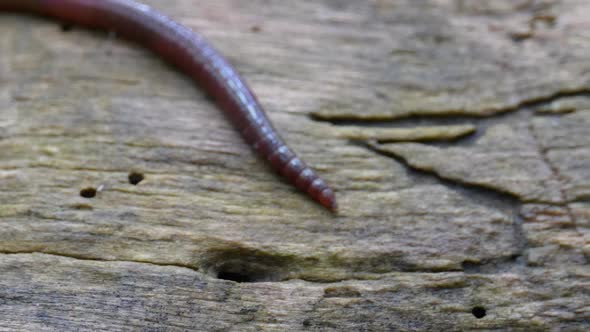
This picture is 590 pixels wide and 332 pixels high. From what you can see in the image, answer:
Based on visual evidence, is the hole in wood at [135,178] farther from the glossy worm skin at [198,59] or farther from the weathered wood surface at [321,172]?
the glossy worm skin at [198,59]

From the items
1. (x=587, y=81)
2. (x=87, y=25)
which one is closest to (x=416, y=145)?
(x=587, y=81)

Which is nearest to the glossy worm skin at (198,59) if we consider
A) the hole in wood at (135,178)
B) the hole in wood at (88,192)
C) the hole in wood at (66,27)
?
the hole in wood at (66,27)

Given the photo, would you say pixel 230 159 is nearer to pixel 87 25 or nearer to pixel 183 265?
pixel 183 265

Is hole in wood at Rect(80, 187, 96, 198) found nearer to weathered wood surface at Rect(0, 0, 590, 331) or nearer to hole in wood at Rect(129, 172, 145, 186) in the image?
weathered wood surface at Rect(0, 0, 590, 331)

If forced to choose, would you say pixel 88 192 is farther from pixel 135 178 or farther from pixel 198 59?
pixel 198 59

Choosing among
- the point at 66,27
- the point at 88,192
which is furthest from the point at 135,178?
the point at 66,27

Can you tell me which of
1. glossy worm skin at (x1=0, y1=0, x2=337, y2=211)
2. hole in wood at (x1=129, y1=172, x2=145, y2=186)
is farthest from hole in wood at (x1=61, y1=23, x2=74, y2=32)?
hole in wood at (x1=129, y1=172, x2=145, y2=186)
